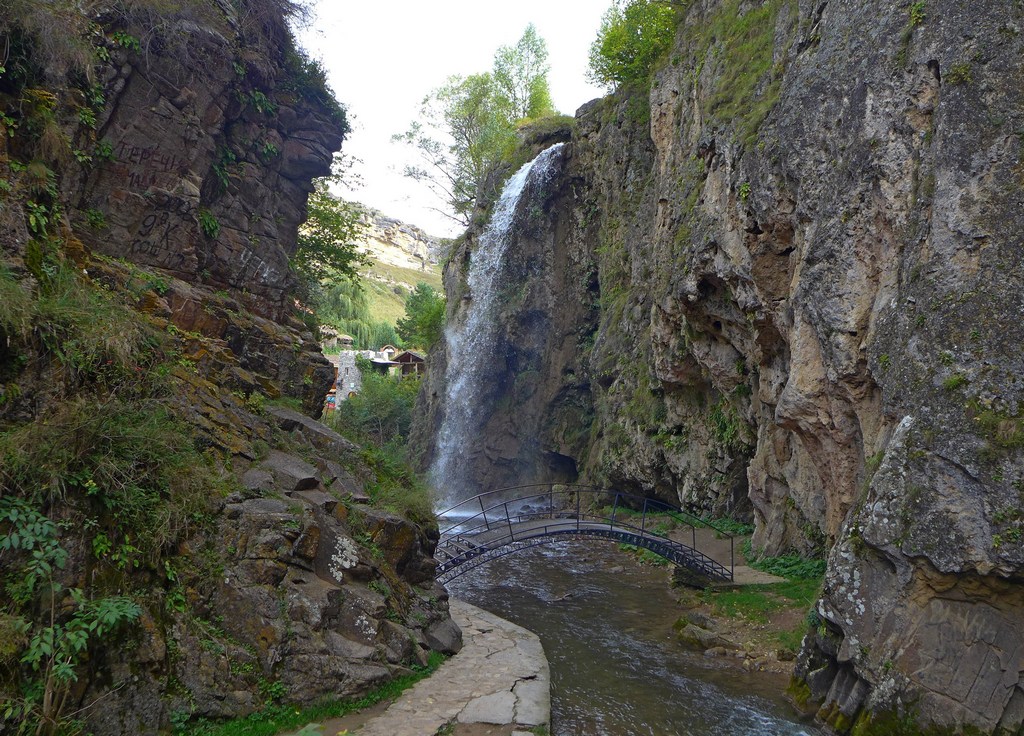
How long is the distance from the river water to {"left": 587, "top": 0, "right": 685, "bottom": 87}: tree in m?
20.4

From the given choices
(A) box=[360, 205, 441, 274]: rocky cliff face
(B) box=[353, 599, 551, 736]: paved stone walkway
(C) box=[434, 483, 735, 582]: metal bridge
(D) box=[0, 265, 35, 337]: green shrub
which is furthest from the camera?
(A) box=[360, 205, 441, 274]: rocky cliff face

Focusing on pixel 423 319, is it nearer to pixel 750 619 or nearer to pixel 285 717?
pixel 750 619

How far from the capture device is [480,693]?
903 cm

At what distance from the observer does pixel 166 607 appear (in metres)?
7.40

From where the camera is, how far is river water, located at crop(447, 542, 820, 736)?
9289 millimetres

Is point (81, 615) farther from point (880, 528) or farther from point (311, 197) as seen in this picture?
point (311, 197)

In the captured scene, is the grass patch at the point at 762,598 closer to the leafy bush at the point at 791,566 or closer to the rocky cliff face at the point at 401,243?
the leafy bush at the point at 791,566

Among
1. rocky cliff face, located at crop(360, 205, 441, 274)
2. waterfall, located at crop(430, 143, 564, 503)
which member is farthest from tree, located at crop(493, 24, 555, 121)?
rocky cliff face, located at crop(360, 205, 441, 274)

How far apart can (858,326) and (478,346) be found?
71.1ft

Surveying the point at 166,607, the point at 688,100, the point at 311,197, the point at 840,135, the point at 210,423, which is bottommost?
the point at 166,607

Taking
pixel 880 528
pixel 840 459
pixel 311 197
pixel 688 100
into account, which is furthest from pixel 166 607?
pixel 688 100

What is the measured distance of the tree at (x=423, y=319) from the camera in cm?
3891

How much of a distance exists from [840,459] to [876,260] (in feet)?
13.6

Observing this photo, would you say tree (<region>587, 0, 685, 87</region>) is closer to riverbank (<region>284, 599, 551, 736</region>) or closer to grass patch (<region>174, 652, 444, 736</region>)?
riverbank (<region>284, 599, 551, 736</region>)
